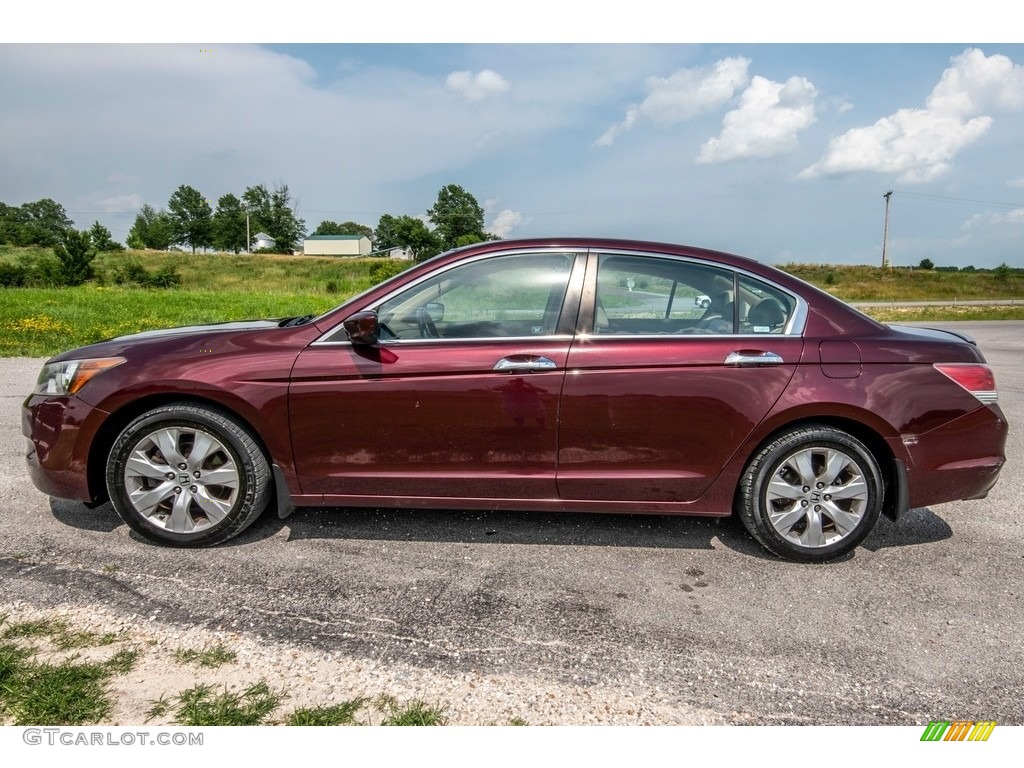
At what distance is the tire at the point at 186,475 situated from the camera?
3.40 meters

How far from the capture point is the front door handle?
3258 mm

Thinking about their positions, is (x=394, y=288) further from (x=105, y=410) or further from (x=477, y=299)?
(x=105, y=410)

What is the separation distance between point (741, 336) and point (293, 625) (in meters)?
2.54

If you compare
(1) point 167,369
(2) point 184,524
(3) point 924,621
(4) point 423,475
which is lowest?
(3) point 924,621

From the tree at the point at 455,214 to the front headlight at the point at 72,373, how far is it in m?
66.2

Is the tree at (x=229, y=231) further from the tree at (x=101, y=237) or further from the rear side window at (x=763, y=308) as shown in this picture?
the rear side window at (x=763, y=308)

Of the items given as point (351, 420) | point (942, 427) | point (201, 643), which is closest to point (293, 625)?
point (201, 643)

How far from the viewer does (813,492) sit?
338cm

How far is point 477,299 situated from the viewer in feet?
11.5

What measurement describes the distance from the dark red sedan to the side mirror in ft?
0.05

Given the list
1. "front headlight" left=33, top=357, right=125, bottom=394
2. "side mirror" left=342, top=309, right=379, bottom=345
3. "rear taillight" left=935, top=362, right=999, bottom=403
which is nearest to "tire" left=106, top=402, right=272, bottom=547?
"front headlight" left=33, top=357, right=125, bottom=394

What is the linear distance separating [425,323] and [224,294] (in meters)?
26.9

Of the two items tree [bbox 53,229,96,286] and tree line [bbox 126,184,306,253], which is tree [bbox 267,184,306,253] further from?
tree [bbox 53,229,96,286]
